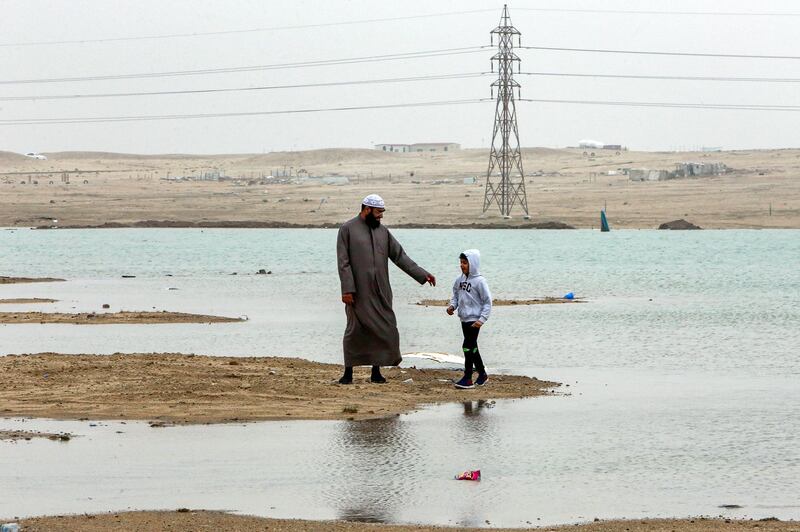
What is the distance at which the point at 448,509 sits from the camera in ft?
30.5

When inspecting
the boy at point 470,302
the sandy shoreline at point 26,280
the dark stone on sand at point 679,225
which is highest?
the boy at point 470,302

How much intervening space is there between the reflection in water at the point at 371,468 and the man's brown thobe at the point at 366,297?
1996 mm

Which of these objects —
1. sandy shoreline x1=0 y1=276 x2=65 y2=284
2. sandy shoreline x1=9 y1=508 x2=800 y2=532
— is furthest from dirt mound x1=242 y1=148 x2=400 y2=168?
sandy shoreline x1=9 y1=508 x2=800 y2=532

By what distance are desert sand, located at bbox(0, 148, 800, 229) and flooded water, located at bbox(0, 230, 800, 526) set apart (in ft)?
176

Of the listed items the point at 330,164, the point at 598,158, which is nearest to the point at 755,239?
the point at 598,158

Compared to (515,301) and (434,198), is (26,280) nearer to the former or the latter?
(515,301)

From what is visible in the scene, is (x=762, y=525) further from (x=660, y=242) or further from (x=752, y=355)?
(x=660, y=242)

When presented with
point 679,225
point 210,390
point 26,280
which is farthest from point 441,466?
point 679,225

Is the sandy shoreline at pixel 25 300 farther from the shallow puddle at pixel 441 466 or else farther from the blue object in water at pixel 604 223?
the blue object in water at pixel 604 223

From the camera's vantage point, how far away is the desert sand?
91.2 metres

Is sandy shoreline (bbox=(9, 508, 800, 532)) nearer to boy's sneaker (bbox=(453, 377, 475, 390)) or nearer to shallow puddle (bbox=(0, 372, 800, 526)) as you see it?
shallow puddle (bbox=(0, 372, 800, 526))

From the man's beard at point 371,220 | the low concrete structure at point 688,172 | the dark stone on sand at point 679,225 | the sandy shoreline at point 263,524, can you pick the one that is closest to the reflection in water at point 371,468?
the sandy shoreline at point 263,524

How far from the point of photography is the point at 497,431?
12648 mm

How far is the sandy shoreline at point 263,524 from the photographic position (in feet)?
28.1
